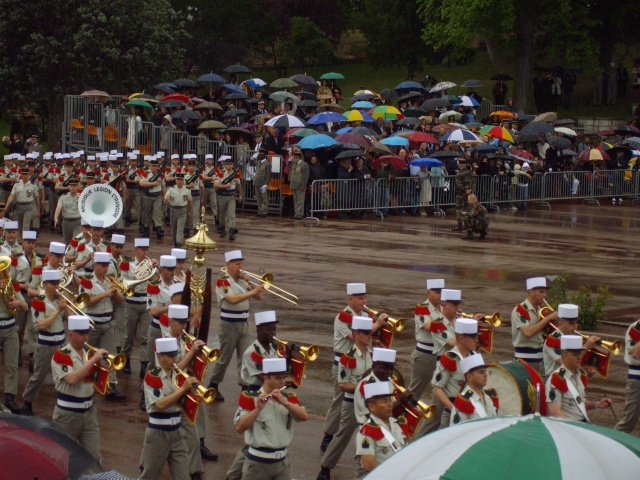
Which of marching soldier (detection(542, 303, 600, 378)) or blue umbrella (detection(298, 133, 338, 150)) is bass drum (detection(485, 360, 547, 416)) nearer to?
marching soldier (detection(542, 303, 600, 378))

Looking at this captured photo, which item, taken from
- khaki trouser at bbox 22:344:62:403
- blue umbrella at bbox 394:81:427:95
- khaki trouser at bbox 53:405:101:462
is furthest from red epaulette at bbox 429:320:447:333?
blue umbrella at bbox 394:81:427:95

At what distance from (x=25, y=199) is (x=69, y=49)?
51.5 feet

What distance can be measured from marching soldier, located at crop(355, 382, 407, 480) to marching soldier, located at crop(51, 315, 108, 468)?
3.00 meters

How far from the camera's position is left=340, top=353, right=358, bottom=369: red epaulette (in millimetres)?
Answer: 12336

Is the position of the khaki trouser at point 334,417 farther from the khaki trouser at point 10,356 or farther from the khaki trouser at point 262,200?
the khaki trouser at point 262,200

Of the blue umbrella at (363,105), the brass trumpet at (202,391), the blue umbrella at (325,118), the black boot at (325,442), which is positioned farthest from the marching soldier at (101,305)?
the blue umbrella at (363,105)

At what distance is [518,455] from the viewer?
7.03 m

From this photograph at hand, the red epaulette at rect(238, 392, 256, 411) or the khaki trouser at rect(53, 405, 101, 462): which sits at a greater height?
the red epaulette at rect(238, 392, 256, 411)

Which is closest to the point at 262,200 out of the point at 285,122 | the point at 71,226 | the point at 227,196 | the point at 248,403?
the point at 285,122

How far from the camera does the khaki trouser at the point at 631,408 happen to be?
43.9 ft

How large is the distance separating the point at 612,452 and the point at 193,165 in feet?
67.7

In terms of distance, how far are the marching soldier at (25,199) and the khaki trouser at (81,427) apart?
14666mm

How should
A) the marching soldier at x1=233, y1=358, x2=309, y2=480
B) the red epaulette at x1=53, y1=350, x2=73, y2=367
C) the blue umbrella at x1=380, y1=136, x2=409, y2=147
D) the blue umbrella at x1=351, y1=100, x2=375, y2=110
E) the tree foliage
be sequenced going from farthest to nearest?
the tree foliage, the blue umbrella at x1=351, y1=100, x2=375, y2=110, the blue umbrella at x1=380, y1=136, x2=409, y2=147, the red epaulette at x1=53, y1=350, x2=73, y2=367, the marching soldier at x1=233, y1=358, x2=309, y2=480

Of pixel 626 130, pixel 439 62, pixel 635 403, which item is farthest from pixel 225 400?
pixel 439 62
